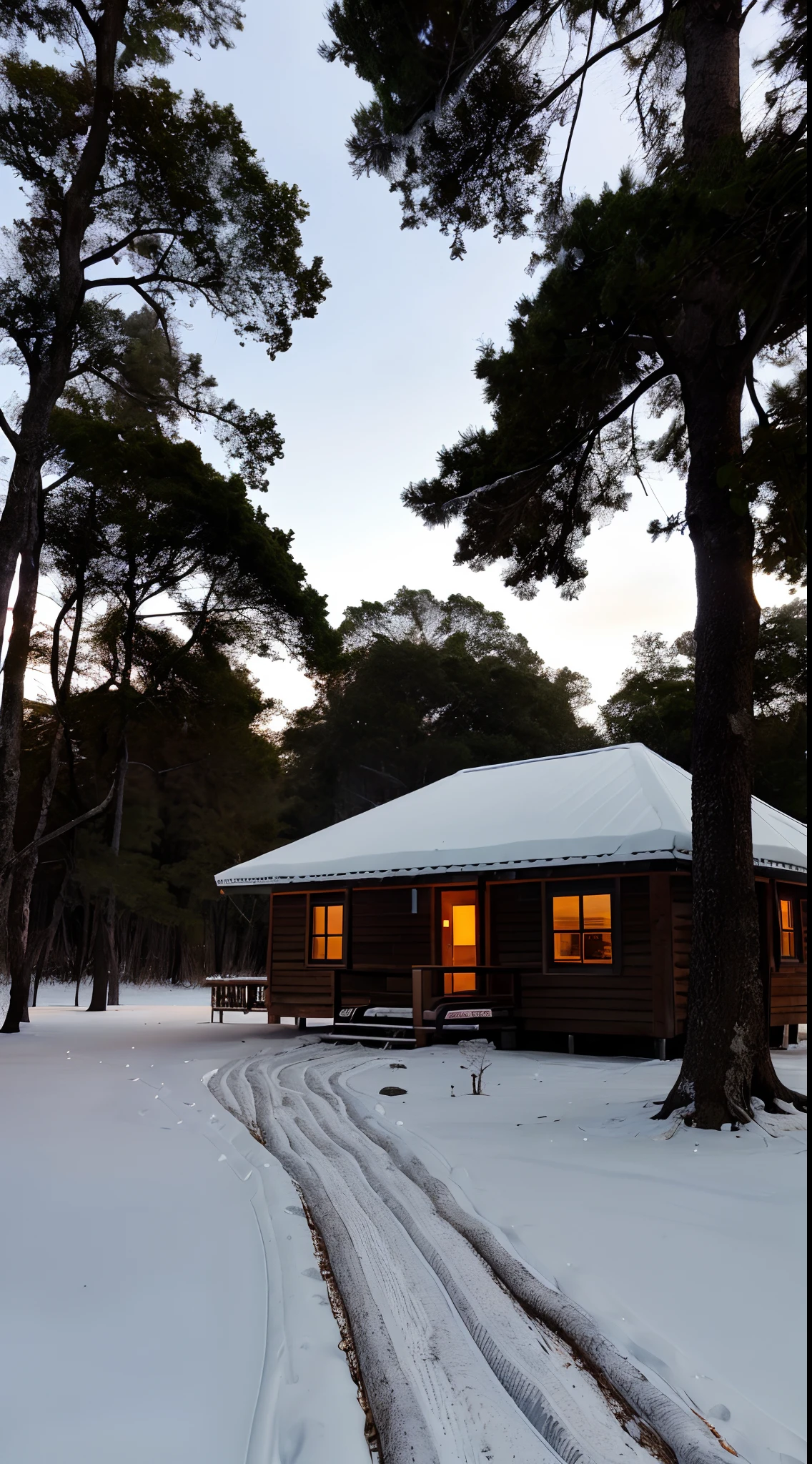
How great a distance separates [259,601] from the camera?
58.5 feet

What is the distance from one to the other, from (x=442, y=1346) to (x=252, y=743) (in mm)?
24082

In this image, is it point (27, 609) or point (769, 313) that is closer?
point (769, 313)

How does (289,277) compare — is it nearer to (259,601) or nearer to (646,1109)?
(259,601)

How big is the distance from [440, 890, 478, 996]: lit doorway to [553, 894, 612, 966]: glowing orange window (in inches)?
51.5

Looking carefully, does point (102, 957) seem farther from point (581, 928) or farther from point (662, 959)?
point (662, 959)

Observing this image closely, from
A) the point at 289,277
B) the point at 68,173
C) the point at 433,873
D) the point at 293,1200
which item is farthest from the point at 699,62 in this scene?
the point at 433,873

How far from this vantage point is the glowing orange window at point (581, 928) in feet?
41.4

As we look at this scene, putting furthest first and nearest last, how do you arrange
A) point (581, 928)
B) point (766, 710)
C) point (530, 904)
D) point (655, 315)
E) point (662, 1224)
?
point (766, 710) → point (530, 904) → point (581, 928) → point (655, 315) → point (662, 1224)

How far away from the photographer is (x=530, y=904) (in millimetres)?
13391

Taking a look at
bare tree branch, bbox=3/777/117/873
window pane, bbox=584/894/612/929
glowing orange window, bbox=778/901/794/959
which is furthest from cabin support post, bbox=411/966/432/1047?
glowing orange window, bbox=778/901/794/959

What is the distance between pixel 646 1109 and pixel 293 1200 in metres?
3.23

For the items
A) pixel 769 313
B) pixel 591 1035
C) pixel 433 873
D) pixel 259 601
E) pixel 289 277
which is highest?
pixel 289 277

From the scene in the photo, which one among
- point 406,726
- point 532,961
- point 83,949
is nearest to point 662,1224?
point 532,961

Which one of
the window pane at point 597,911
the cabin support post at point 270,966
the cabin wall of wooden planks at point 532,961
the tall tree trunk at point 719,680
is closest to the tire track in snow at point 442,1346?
the tall tree trunk at point 719,680
